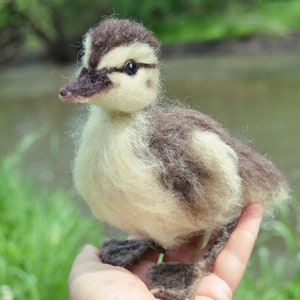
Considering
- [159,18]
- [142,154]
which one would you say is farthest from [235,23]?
[142,154]

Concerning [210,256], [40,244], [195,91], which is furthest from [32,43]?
[210,256]

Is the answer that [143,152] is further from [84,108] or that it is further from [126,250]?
[126,250]

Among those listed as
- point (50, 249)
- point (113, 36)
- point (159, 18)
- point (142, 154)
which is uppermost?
point (159, 18)

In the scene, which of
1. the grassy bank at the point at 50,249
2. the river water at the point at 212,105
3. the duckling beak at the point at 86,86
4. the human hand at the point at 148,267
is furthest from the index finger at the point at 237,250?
the grassy bank at the point at 50,249

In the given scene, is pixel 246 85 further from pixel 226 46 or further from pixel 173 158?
pixel 173 158

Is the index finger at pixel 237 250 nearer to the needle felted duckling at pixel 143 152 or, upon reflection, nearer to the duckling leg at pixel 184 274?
the duckling leg at pixel 184 274
